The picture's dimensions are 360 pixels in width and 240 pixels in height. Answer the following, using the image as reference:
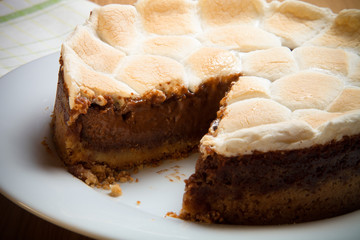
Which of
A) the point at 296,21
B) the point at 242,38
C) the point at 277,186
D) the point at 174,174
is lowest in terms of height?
the point at 174,174

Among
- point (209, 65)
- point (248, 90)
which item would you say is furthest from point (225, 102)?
point (209, 65)

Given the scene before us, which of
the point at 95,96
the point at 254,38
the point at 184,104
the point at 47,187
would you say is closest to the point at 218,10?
the point at 254,38

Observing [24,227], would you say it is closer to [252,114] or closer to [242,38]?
[252,114]

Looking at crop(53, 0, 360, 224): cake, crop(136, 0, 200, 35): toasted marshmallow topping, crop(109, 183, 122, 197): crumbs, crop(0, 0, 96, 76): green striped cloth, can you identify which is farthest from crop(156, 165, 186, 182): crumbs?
crop(0, 0, 96, 76): green striped cloth

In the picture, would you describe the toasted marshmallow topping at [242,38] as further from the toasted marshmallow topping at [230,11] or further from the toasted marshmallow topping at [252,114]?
the toasted marshmallow topping at [252,114]

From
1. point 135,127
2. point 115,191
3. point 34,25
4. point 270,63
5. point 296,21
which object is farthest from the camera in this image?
point 34,25

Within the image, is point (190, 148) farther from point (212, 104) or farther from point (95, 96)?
point (95, 96)

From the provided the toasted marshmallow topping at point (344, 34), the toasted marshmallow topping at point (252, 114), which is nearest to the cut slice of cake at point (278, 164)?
the toasted marshmallow topping at point (252, 114)
